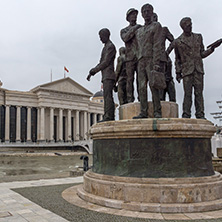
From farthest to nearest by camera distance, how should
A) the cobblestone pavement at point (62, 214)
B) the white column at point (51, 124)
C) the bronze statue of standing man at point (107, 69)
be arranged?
the white column at point (51, 124), the bronze statue of standing man at point (107, 69), the cobblestone pavement at point (62, 214)

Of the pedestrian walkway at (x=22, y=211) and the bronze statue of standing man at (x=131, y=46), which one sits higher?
the bronze statue of standing man at (x=131, y=46)

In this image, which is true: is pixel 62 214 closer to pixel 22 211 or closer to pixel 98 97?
pixel 22 211

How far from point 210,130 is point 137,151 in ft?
6.08

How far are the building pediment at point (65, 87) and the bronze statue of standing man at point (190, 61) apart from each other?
2587 inches

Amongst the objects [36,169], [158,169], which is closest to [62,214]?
[158,169]

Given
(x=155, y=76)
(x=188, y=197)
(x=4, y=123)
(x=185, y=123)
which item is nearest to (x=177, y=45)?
(x=155, y=76)

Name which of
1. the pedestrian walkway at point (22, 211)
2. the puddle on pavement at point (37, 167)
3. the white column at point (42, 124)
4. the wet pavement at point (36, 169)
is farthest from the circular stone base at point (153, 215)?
the white column at point (42, 124)

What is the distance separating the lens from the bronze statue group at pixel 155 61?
22.1 feet

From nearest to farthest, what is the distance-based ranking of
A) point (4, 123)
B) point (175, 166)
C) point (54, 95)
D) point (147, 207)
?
1. point (147, 207)
2. point (175, 166)
3. point (4, 123)
4. point (54, 95)

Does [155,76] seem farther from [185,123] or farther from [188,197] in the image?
[188,197]

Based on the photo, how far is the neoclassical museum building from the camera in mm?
66750

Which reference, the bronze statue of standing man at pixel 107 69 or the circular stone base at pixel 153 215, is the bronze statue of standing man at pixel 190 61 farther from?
the circular stone base at pixel 153 215

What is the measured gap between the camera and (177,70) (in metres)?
7.77

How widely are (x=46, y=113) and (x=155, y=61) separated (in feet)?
227
